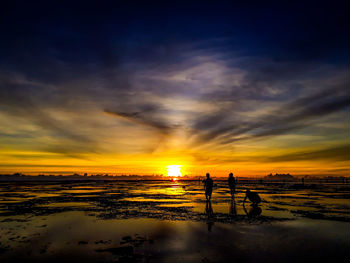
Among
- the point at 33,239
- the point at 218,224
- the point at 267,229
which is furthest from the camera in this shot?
the point at 218,224

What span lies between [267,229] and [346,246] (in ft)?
10.7

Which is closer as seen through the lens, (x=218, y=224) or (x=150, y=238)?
(x=150, y=238)

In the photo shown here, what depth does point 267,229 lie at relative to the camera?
1148cm

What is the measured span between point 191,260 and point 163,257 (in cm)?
92

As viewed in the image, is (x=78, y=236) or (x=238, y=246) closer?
(x=238, y=246)

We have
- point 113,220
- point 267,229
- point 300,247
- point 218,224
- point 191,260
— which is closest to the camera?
point 191,260

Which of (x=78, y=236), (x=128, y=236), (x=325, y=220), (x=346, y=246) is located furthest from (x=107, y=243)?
(x=325, y=220)

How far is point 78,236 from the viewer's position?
10430 mm

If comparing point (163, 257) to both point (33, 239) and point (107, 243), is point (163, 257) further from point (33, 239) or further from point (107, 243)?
point (33, 239)

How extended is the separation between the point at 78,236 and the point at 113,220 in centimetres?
344

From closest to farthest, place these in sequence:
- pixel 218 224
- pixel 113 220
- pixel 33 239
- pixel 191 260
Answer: pixel 191 260 < pixel 33 239 < pixel 218 224 < pixel 113 220

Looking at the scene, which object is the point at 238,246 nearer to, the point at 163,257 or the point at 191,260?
the point at 191,260

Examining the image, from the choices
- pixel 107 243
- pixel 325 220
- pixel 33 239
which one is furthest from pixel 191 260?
pixel 325 220

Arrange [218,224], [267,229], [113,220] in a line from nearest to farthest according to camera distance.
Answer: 1. [267,229]
2. [218,224]
3. [113,220]
